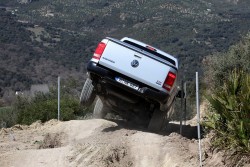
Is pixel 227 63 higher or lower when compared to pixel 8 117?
higher

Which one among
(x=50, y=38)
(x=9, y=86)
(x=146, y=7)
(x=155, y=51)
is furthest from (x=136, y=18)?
(x=155, y=51)

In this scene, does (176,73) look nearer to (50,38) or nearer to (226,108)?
(226,108)

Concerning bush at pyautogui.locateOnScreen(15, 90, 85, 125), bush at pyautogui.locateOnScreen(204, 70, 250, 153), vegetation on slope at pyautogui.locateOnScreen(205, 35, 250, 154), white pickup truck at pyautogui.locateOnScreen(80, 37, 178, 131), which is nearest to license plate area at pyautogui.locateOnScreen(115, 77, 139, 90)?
white pickup truck at pyautogui.locateOnScreen(80, 37, 178, 131)

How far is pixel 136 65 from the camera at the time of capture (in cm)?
1032

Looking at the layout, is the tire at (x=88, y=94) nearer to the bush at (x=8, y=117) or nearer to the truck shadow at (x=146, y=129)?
the truck shadow at (x=146, y=129)

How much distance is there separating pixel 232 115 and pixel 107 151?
6.66 feet

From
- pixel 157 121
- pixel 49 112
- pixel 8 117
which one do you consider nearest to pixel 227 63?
pixel 49 112

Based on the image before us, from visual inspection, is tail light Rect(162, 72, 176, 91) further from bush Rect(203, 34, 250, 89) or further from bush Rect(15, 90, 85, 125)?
bush Rect(203, 34, 250, 89)

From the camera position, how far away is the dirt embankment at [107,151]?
8719mm

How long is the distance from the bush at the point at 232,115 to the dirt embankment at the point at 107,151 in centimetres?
36

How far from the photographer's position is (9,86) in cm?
4256

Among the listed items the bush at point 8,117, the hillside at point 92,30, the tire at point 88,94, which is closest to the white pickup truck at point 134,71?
the tire at point 88,94

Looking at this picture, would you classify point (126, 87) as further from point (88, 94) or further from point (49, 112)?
point (49, 112)

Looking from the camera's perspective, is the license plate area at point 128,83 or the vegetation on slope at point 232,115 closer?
the vegetation on slope at point 232,115
